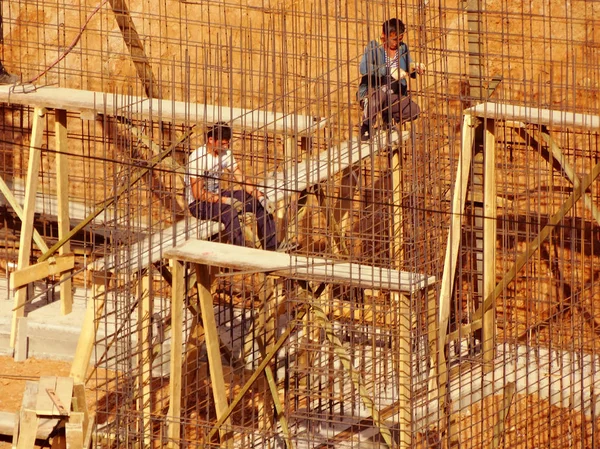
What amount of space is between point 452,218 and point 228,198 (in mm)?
1619

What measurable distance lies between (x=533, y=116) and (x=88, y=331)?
11.3ft

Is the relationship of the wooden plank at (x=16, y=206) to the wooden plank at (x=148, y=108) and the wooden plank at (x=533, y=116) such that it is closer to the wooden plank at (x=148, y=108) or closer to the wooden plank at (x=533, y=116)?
the wooden plank at (x=148, y=108)

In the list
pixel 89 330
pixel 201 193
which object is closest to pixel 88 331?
pixel 89 330

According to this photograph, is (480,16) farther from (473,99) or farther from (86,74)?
(86,74)

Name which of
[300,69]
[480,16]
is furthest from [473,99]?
[300,69]

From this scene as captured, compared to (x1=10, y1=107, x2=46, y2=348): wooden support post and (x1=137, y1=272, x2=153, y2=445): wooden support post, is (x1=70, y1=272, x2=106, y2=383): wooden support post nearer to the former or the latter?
(x1=137, y1=272, x2=153, y2=445): wooden support post

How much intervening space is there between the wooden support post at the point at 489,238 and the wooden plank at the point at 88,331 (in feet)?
8.98

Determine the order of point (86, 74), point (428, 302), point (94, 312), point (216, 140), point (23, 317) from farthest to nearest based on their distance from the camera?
point (86, 74) < point (23, 317) < point (216, 140) < point (94, 312) < point (428, 302)

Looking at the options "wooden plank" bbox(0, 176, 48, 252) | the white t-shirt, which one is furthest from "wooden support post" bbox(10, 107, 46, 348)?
the white t-shirt

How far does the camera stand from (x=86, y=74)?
52.5 ft

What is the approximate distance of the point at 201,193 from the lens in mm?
12734

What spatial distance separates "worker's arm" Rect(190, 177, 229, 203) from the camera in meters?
12.4

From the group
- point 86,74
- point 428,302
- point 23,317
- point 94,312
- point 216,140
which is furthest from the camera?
point 86,74

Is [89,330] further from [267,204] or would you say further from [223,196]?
[267,204]
